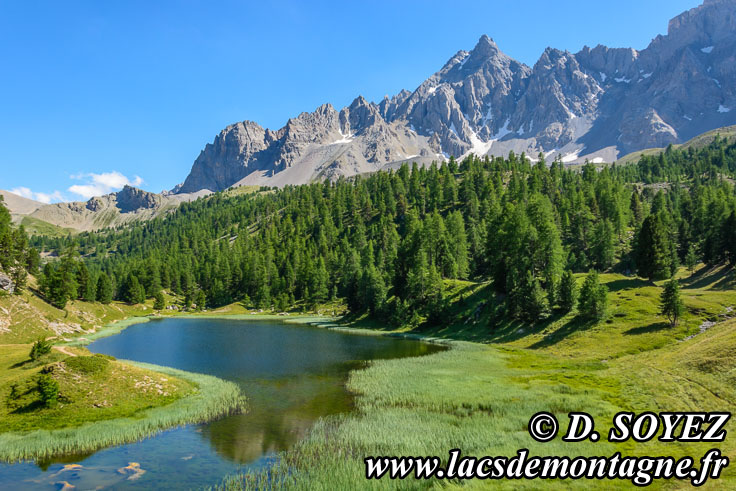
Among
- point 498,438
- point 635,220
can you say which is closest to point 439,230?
point 635,220

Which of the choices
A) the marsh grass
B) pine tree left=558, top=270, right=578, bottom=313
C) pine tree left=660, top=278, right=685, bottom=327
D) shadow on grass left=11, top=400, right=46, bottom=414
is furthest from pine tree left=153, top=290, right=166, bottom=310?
pine tree left=660, top=278, right=685, bottom=327

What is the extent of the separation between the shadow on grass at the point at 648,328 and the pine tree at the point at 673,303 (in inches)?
46.7

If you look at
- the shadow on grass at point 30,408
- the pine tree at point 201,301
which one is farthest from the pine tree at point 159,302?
the shadow on grass at point 30,408

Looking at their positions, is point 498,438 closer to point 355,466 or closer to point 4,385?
point 355,466

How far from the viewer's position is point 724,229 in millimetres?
96750

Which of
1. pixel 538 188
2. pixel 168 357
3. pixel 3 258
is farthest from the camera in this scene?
pixel 538 188

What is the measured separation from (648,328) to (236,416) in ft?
213

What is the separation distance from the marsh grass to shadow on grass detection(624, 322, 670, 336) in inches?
2409

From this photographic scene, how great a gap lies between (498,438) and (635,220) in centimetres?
16577

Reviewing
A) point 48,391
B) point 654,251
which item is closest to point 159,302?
point 48,391

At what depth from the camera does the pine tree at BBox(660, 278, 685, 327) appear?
60.8m

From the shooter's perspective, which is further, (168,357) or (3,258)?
(3,258)

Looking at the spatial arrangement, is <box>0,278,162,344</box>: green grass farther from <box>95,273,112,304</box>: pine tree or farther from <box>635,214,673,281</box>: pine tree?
<box>635,214,673,281</box>: pine tree

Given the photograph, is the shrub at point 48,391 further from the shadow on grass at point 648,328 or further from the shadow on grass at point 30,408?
the shadow on grass at point 648,328
